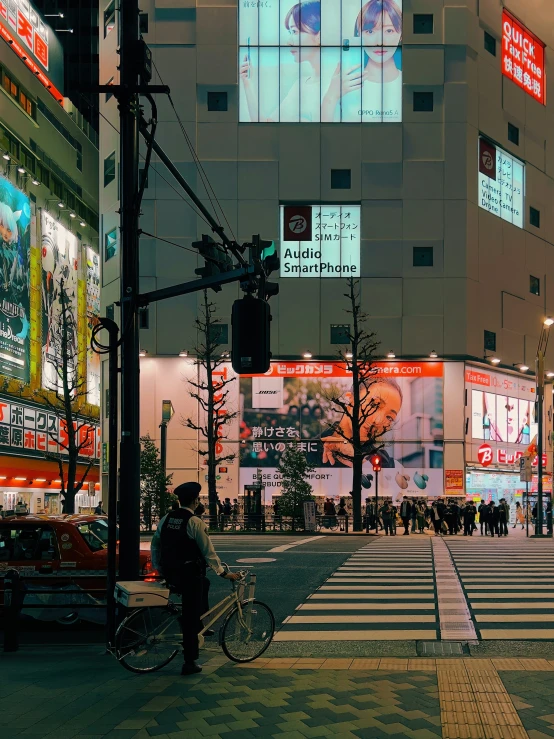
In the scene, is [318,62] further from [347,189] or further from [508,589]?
[508,589]

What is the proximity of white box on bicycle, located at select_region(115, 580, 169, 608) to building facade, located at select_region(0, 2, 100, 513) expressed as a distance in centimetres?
4530

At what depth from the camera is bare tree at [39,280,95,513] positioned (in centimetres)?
4219

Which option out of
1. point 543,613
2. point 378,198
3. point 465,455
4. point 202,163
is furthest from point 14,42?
point 543,613

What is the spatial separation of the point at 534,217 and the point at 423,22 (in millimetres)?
14737

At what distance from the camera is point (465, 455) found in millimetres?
51625

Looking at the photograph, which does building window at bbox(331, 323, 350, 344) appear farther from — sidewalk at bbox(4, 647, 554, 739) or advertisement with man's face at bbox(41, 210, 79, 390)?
sidewalk at bbox(4, 647, 554, 739)

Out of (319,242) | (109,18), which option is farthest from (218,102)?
(109,18)

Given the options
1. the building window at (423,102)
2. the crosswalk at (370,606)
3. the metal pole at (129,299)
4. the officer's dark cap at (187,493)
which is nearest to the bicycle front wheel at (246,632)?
the officer's dark cap at (187,493)

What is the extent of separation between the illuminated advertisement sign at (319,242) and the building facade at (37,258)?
14.5 meters

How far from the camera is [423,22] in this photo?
54.5m

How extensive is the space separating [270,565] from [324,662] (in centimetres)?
1141

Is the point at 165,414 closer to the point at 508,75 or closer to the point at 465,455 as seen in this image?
the point at 465,455

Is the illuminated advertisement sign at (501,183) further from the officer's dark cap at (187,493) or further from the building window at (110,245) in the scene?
the officer's dark cap at (187,493)

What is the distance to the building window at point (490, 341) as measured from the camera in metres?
54.0
